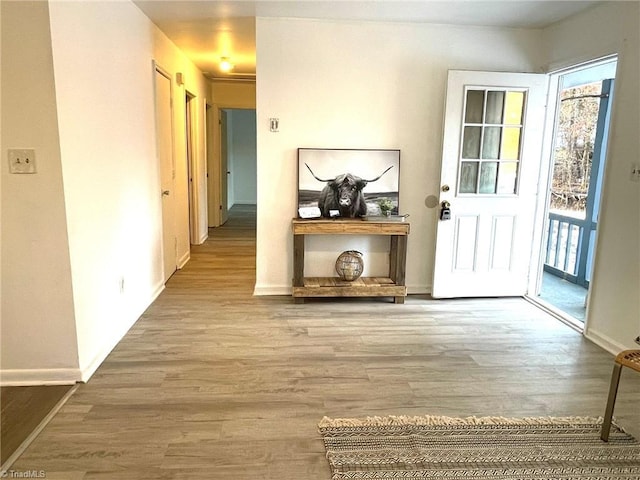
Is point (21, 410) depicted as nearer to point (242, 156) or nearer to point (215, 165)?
point (215, 165)

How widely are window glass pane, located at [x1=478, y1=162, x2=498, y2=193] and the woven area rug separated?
7.31 feet

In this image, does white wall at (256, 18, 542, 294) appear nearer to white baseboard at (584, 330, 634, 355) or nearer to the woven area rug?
white baseboard at (584, 330, 634, 355)

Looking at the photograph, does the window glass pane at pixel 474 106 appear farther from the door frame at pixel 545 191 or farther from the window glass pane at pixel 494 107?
the door frame at pixel 545 191

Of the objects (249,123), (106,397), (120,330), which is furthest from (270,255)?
(249,123)

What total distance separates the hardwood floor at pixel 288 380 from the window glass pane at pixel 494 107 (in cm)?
162

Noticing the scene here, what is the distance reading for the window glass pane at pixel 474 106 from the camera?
3891mm

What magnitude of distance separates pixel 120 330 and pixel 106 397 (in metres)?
0.84

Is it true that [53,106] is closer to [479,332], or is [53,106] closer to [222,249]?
[479,332]

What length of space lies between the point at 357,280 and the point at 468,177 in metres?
1.34

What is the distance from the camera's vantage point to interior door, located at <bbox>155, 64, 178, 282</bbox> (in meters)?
4.23

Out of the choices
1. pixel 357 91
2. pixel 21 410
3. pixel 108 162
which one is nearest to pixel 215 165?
pixel 357 91

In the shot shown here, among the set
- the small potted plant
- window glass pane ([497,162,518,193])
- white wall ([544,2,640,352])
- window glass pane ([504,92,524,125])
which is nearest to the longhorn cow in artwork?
the small potted plant

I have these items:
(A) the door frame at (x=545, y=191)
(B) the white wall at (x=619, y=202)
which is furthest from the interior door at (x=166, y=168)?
(B) the white wall at (x=619, y=202)

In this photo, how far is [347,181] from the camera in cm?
397
